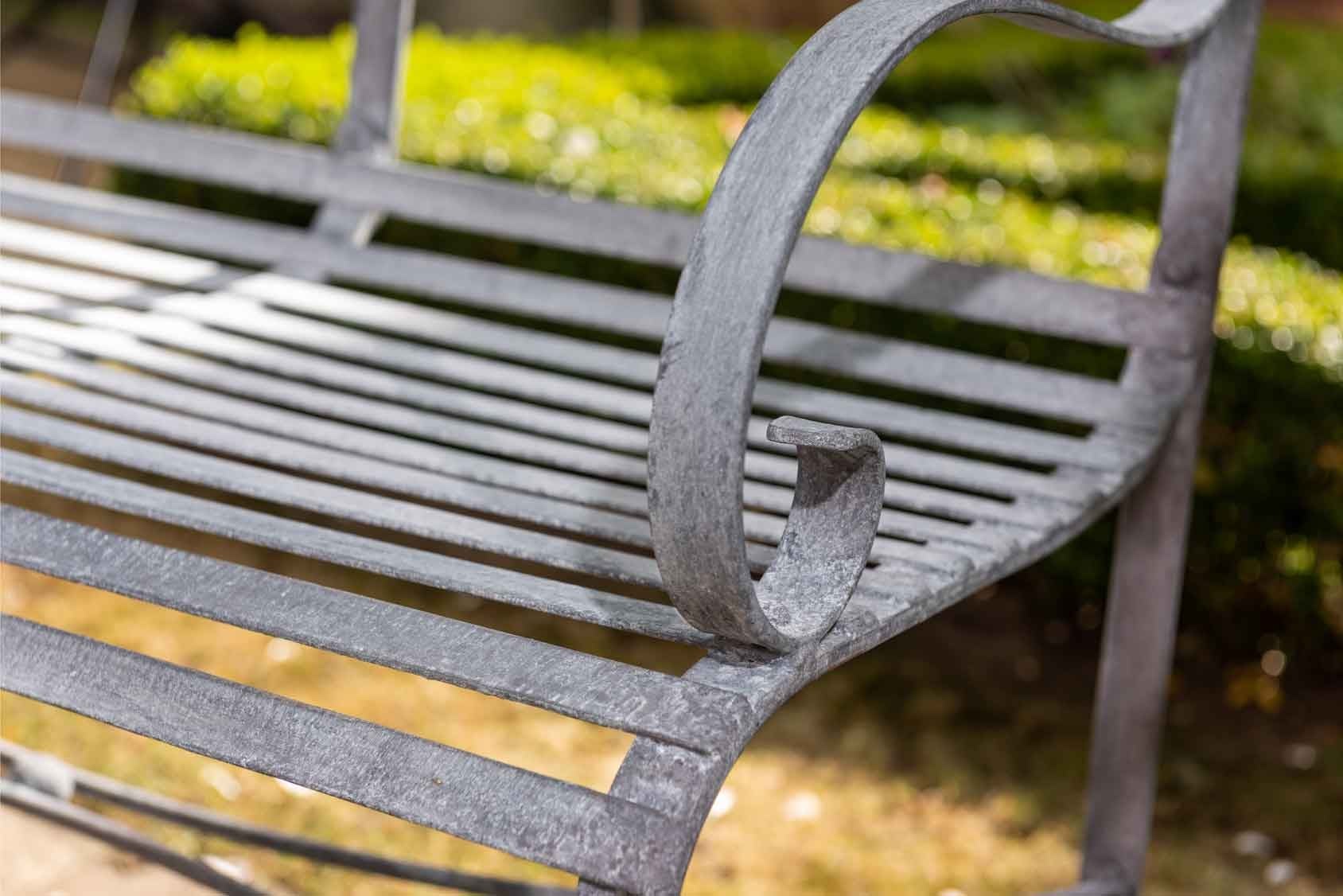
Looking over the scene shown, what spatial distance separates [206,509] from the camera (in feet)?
3.45

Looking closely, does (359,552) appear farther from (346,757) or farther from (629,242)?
(629,242)

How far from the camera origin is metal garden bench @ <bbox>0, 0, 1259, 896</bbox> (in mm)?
766

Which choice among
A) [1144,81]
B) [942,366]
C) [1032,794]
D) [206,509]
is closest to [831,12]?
[1144,81]

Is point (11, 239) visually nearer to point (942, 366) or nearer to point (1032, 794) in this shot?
point (942, 366)

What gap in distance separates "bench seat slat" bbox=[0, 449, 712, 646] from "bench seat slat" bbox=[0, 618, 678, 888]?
0.35 feet

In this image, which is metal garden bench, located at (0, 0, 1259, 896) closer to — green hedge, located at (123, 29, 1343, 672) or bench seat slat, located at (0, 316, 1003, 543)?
bench seat slat, located at (0, 316, 1003, 543)

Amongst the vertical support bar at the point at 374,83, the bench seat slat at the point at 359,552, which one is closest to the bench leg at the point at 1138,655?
the bench seat slat at the point at 359,552

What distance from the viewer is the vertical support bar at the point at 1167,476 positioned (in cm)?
140

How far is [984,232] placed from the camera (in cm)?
264

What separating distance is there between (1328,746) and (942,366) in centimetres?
137

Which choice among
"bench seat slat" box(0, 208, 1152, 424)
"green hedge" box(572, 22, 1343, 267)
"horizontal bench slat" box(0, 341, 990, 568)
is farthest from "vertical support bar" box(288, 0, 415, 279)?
"green hedge" box(572, 22, 1343, 267)

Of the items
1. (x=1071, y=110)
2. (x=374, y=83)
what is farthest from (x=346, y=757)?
(x=1071, y=110)

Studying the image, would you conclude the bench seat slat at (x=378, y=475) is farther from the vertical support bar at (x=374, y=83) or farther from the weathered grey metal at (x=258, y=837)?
the vertical support bar at (x=374, y=83)

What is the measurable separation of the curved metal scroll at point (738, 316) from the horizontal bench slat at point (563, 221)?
0.66 meters
